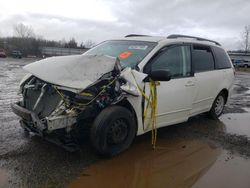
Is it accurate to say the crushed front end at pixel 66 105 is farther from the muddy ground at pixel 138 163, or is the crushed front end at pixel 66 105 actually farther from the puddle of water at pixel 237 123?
the puddle of water at pixel 237 123

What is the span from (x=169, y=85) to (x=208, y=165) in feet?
4.61

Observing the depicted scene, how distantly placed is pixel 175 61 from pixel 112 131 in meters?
1.85

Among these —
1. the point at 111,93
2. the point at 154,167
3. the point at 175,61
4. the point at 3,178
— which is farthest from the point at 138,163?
the point at 175,61

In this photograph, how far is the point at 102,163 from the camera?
3762 millimetres

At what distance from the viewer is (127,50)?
4.77m

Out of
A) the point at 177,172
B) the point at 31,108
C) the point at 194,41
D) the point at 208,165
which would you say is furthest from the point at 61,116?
the point at 194,41

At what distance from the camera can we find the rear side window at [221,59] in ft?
20.2

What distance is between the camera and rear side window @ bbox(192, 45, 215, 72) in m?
5.31

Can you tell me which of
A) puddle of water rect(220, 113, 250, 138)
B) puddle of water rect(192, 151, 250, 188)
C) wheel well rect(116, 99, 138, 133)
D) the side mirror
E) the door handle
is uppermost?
the side mirror

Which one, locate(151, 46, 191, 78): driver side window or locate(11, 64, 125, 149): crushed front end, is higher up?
locate(151, 46, 191, 78): driver side window

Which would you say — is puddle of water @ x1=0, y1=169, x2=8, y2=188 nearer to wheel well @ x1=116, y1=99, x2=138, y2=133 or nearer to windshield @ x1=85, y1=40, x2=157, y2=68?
wheel well @ x1=116, y1=99, x2=138, y2=133

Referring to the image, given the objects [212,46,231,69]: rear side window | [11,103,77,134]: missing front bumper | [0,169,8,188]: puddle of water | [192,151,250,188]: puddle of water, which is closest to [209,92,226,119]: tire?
[212,46,231,69]: rear side window

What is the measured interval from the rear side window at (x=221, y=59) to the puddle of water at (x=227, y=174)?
2596 mm

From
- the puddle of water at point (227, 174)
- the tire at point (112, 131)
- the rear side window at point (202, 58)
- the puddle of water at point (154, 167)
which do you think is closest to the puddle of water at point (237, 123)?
the puddle of water at point (154, 167)
